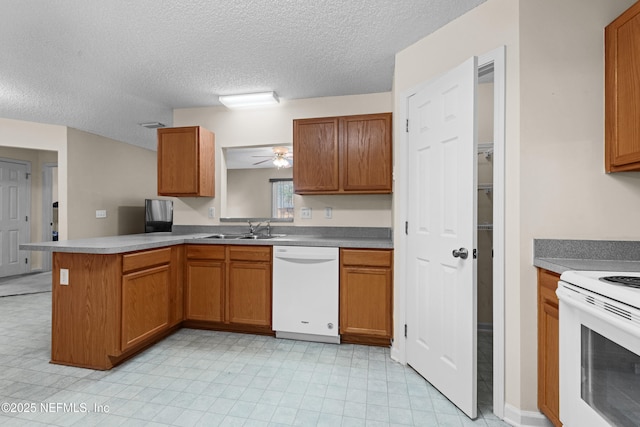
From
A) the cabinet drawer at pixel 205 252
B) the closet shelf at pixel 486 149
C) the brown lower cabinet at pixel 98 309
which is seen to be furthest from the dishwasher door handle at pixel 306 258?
the closet shelf at pixel 486 149

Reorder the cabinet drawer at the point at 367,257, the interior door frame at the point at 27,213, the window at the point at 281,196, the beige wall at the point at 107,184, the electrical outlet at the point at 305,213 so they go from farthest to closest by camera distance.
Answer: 1. the window at the point at 281,196
2. the interior door frame at the point at 27,213
3. the beige wall at the point at 107,184
4. the electrical outlet at the point at 305,213
5. the cabinet drawer at the point at 367,257

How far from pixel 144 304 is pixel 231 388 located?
1002 mm

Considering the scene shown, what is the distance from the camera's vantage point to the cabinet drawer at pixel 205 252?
280 centimetres

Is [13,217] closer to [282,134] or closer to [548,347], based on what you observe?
[282,134]

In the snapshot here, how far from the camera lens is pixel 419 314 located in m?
2.05

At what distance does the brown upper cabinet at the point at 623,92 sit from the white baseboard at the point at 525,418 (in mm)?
1324

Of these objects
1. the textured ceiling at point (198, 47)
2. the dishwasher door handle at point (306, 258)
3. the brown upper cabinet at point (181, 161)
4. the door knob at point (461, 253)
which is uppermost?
the textured ceiling at point (198, 47)

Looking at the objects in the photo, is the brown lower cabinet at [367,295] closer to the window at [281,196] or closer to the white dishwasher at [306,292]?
the white dishwasher at [306,292]

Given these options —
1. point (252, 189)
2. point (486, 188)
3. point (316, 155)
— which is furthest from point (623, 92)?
point (252, 189)

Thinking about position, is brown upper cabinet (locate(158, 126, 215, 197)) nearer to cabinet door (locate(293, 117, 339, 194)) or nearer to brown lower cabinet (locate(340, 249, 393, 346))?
cabinet door (locate(293, 117, 339, 194))

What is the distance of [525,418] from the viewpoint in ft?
5.16

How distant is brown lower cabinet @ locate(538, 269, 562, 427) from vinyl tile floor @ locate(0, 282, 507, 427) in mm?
283

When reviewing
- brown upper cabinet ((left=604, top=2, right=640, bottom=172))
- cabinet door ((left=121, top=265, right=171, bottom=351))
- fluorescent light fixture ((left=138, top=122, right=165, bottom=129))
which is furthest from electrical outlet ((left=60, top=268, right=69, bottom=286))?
brown upper cabinet ((left=604, top=2, right=640, bottom=172))

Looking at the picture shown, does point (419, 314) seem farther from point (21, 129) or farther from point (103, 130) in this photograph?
point (21, 129)
